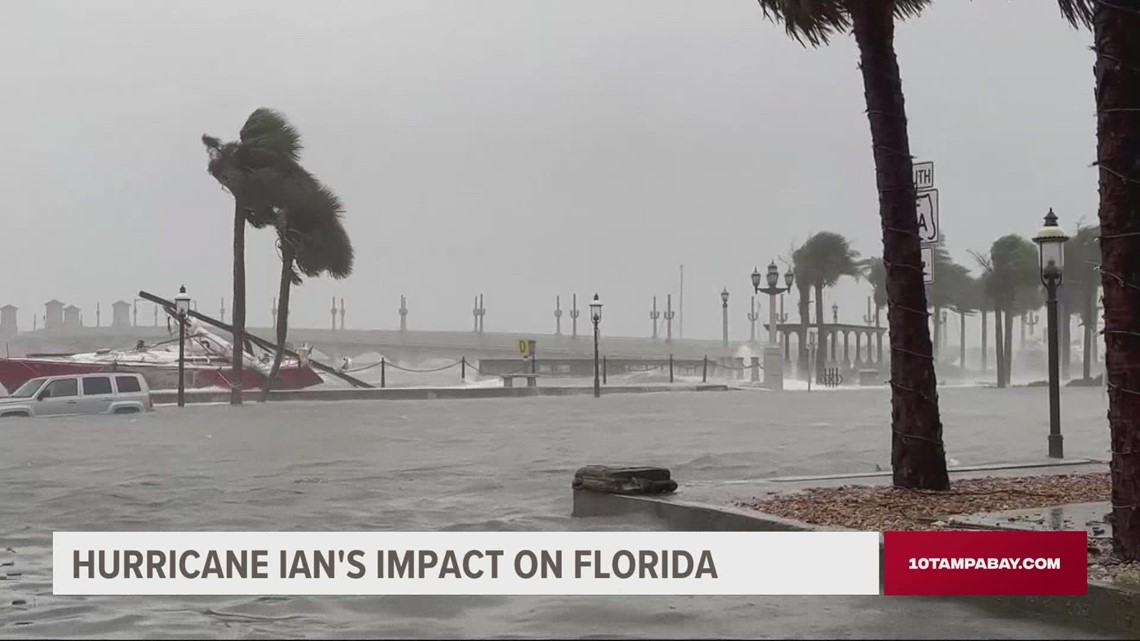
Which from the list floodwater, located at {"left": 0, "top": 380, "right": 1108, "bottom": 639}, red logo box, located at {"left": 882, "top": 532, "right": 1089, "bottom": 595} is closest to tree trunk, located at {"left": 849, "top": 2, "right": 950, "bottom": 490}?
floodwater, located at {"left": 0, "top": 380, "right": 1108, "bottom": 639}

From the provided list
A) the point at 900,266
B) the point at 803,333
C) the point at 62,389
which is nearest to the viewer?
the point at 900,266

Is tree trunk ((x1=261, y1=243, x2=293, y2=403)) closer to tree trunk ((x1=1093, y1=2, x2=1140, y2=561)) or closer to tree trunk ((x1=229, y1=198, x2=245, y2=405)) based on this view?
tree trunk ((x1=229, y1=198, x2=245, y2=405))

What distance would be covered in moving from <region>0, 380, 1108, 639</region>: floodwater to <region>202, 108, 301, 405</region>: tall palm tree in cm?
1215

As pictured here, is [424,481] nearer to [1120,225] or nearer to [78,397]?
[1120,225]

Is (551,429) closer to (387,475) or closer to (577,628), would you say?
(387,475)

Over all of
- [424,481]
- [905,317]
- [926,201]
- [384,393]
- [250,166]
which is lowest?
[384,393]

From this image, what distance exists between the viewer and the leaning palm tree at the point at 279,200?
48.7 metres

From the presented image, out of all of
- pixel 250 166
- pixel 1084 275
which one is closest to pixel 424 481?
pixel 250 166

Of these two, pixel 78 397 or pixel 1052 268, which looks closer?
pixel 1052 268

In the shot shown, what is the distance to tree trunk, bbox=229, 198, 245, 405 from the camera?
44.9 metres

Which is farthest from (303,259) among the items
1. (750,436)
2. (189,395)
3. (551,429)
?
(750,436)

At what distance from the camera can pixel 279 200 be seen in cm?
4997

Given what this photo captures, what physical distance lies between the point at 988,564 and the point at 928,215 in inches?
226

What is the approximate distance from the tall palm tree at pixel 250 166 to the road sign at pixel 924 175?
125 feet
